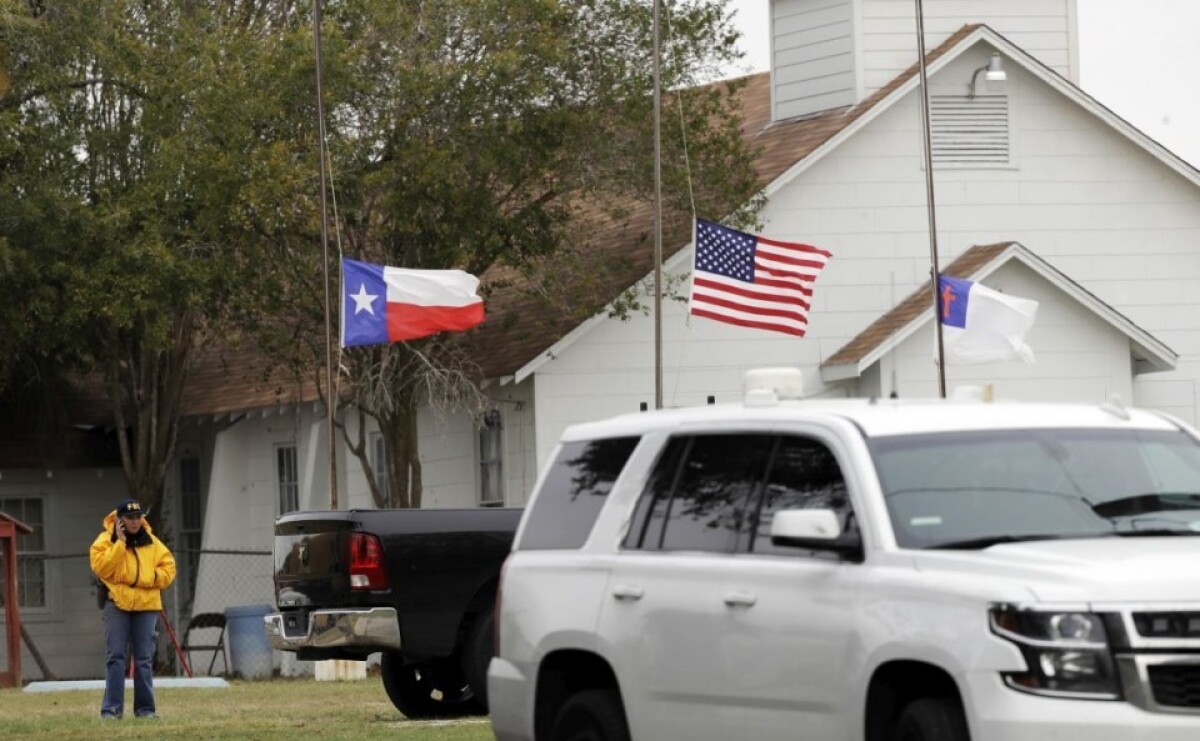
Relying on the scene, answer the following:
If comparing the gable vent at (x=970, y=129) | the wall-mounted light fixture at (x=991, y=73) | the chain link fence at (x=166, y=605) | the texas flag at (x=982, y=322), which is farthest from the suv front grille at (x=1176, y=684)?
the chain link fence at (x=166, y=605)

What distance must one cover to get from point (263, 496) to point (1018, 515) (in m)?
27.1

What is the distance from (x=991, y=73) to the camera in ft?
93.4

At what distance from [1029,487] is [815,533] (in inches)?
33.8

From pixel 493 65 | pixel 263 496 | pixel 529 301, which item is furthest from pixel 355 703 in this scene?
pixel 263 496

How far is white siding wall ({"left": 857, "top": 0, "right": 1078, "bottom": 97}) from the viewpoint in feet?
97.3

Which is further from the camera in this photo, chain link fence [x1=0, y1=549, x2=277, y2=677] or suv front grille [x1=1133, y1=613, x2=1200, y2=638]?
chain link fence [x1=0, y1=549, x2=277, y2=677]

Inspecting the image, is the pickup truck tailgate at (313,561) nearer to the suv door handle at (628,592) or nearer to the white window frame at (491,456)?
the suv door handle at (628,592)

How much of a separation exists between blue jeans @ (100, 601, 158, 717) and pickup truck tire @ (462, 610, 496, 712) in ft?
11.7

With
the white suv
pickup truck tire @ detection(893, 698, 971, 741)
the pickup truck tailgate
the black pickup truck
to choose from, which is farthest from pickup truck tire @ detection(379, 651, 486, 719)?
pickup truck tire @ detection(893, 698, 971, 741)

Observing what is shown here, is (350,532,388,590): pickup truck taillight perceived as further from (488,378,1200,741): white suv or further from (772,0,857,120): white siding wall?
(772,0,857,120): white siding wall

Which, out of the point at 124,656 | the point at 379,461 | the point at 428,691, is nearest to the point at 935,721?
the point at 428,691

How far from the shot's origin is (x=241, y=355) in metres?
35.6

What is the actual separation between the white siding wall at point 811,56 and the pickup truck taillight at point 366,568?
16.0 metres

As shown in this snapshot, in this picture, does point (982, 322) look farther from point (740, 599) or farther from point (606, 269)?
point (740, 599)
